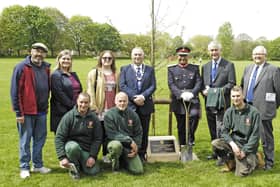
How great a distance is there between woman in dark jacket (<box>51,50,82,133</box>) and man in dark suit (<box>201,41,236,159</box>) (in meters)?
2.44

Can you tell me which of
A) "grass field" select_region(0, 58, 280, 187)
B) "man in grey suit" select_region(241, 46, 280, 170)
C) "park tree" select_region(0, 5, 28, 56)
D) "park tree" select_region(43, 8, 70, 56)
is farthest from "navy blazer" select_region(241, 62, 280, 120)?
"park tree" select_region(43, 8, 70, 56)

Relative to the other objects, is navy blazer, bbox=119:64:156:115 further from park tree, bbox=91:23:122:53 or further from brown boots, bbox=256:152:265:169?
park tree, bbox=91:23:122:53

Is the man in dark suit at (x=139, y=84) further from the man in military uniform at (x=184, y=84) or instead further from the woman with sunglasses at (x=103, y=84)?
the man in military uniform at (x=184, y=84)

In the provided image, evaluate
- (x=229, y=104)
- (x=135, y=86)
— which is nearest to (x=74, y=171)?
(x=135, y=86)

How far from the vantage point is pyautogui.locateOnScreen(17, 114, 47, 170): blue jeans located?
5.64 m

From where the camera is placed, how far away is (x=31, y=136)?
19.0 ft

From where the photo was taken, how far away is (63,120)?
5719mm

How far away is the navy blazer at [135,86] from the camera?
248 inches

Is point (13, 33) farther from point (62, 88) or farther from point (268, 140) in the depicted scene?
point (268, 140)

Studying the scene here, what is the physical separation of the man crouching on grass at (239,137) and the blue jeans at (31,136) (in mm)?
3009

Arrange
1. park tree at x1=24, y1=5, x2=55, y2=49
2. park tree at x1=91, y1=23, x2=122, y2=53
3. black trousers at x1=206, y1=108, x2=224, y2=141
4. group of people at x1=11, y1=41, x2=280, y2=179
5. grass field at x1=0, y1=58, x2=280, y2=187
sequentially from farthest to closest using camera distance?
park tree at x1=24, y1=5, x2=55, y2=49, park tree at x1=91, y1=23, x2=122, y2=53, black trousers at x1=206, y1=108, x2=224, y2=141, group of people at x1=11, y1=41, x2=280, y2=179, grass field at x1=0, y1=58, x2=280, y2=187

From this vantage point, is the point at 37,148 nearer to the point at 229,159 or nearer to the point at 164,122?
the point at 229,159

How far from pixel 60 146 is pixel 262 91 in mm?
3530

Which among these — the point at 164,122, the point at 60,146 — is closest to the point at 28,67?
the point at 60,146
